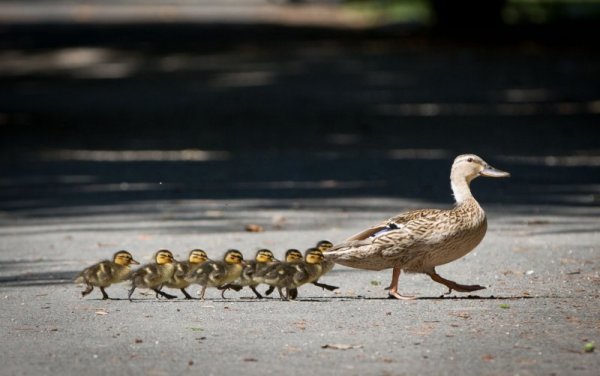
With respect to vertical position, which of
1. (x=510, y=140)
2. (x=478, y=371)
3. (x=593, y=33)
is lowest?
(x=478, y=371)

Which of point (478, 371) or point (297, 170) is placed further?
point (297, 170)

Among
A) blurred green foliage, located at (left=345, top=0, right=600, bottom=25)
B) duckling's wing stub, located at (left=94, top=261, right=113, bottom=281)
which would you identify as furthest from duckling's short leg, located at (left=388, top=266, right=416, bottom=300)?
blurred green foliage, located at (left=345, top=0, right=600, bottom=25)

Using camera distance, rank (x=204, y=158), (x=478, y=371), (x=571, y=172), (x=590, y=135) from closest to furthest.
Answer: (x=478, y=371) < (x=571, y=172) < (x=204, y=158) < (x=590, y=135)

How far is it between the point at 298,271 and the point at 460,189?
1.43 meters

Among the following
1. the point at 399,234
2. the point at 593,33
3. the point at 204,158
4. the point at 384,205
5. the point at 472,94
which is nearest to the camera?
the point at 399,234

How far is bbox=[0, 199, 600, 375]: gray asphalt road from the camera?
8.23m

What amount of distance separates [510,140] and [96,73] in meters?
15.4

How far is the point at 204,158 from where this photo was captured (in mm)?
20609

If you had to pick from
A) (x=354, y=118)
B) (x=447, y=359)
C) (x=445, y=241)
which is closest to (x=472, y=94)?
(x=354, y=118)

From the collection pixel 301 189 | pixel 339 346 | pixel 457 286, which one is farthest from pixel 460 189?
pixel 301 189

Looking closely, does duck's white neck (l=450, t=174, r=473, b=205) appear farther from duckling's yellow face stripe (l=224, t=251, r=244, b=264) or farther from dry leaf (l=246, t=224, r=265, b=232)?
dry leaf (l=246, t=224, r=265, b=232)

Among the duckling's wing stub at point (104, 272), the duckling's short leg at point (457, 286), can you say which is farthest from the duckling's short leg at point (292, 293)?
the duckling's wing stub at point (104, 272)

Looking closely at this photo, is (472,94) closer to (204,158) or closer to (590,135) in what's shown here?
(590,135)

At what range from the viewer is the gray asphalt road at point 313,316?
→ 324 inches
